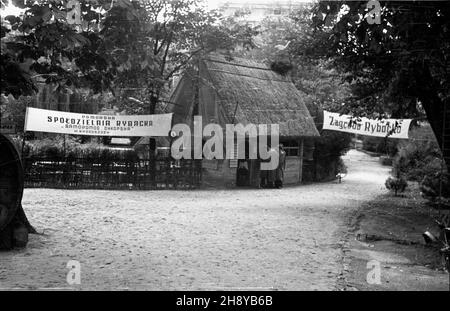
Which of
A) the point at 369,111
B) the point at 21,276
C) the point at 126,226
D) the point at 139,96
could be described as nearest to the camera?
the point at 21,276

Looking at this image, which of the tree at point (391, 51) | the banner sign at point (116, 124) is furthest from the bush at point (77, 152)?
the tree at point (391, 51)

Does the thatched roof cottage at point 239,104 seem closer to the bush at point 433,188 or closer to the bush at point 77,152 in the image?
the bush at point 77,152

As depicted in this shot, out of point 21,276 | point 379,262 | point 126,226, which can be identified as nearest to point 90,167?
point 126,226

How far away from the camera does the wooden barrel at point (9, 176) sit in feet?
26.7

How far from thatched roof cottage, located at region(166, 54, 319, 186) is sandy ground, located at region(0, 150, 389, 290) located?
483cm

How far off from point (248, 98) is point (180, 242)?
46.4ft

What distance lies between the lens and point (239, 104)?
2125 centimetres

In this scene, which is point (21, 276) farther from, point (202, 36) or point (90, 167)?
point (202, 36)

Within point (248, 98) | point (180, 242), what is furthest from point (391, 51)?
point (248, 98)

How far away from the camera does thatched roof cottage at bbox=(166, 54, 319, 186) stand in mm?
20828

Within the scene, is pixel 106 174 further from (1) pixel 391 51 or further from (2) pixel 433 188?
(1) pixel 391 51

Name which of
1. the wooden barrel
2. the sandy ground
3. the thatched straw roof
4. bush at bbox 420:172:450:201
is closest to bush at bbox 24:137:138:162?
the sandy ground

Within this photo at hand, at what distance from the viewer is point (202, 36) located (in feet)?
62.2

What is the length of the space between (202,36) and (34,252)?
13049mm
